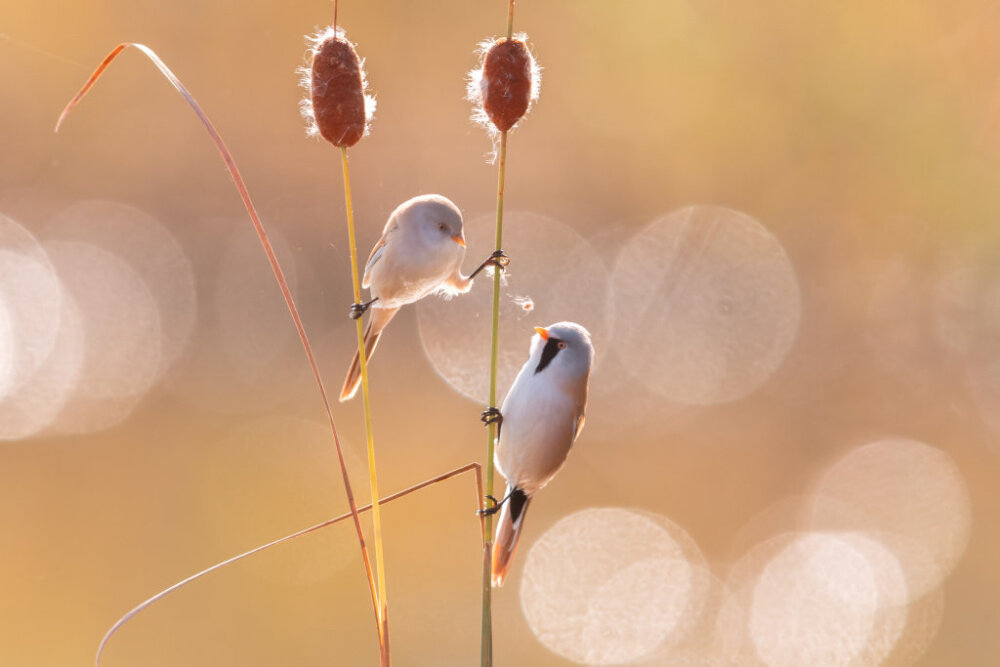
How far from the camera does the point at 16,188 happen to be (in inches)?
191

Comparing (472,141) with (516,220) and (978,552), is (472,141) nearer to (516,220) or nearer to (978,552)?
(516,220)

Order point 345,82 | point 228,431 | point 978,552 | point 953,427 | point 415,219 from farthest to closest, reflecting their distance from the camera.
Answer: point 953,427
point 228,431
point 978,552
point 415,219
point 345,82

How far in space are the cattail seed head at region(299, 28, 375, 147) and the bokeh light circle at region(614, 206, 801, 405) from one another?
4.17 meters

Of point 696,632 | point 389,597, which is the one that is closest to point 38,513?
point 389,597

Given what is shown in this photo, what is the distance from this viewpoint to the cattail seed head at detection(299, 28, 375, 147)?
990 millimetres

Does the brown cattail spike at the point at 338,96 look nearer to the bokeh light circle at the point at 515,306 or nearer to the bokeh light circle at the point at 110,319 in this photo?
the bokeh light circle at the point at 515,306

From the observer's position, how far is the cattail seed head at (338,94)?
99cm

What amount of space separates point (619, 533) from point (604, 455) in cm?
62

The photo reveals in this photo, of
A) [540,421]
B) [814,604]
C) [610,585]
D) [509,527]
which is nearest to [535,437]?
[540,421]

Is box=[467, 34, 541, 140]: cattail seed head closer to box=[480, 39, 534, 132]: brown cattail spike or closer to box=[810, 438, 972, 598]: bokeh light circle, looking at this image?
box=[480, 39, 534, 132]: brown cattail spike

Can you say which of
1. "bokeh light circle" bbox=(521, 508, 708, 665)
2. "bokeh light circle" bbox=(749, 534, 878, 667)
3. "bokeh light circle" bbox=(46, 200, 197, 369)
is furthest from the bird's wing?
"bokeh light circle" bbox=(46, 200, 197, 369)

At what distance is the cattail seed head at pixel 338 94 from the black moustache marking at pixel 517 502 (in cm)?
68

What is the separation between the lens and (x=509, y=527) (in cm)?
145

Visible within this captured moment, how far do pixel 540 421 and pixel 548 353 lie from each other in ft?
0.49
